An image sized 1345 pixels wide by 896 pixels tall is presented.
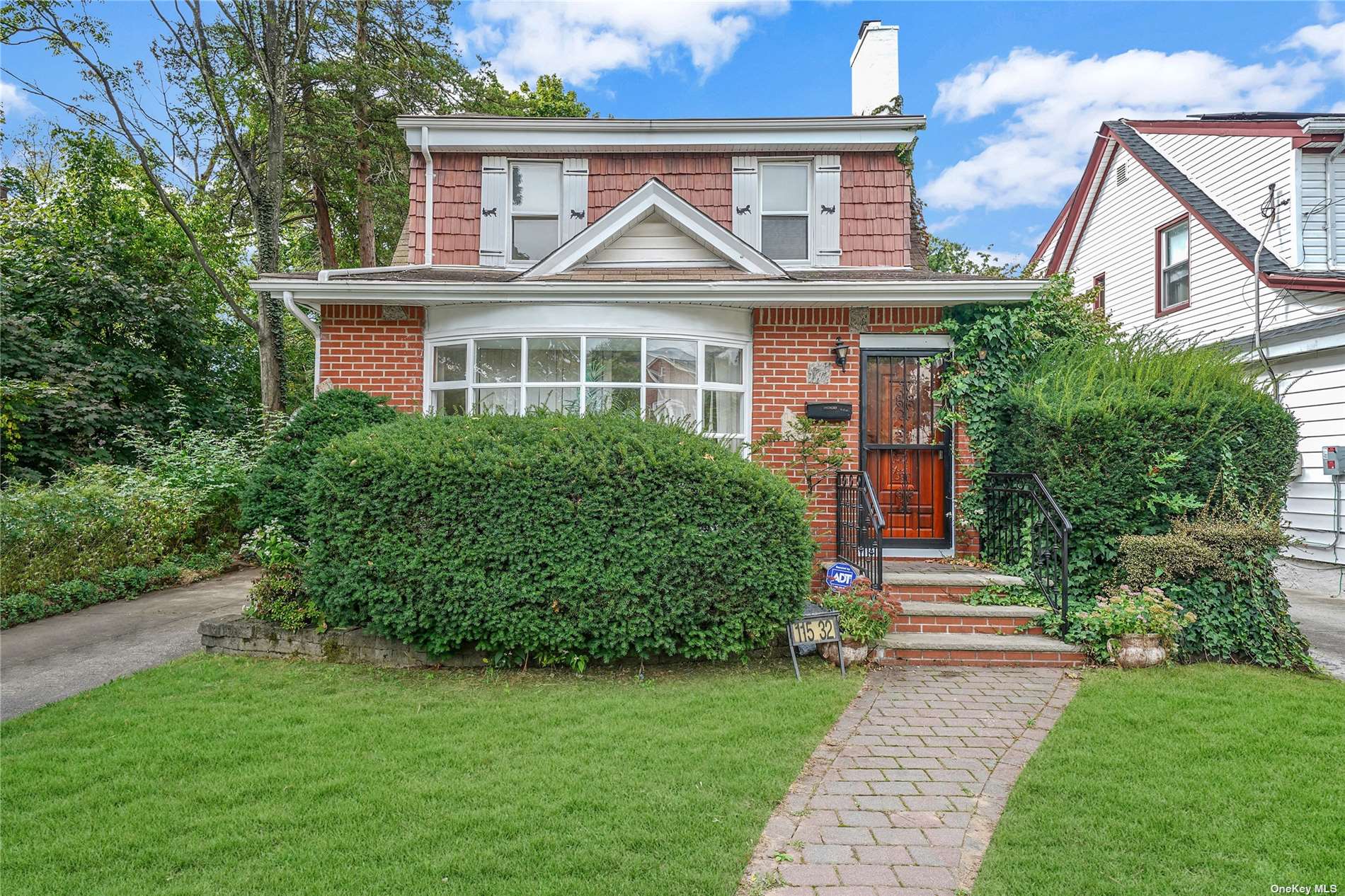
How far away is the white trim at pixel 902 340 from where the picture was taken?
7863 mm

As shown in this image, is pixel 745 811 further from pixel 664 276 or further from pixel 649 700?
pixel 664 276

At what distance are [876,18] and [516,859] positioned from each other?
12054mm

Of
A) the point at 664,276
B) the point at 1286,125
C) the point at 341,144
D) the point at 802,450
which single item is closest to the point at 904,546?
the point at 802,450

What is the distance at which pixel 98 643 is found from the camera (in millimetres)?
6332

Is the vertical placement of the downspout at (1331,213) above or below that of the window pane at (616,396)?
above

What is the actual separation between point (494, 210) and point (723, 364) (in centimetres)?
435

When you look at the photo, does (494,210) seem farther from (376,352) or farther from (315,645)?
(315,645)

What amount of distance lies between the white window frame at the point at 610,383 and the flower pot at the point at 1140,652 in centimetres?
379

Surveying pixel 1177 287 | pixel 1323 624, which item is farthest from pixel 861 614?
pixel 1177 287

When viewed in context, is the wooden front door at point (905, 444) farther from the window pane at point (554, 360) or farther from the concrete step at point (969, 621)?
the window pane at point (554, 360)

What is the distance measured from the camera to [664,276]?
26.1ft

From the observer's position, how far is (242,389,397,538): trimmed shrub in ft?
21.2

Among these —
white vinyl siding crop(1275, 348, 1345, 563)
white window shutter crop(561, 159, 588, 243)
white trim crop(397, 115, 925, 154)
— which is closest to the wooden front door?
white trim crop(397, 115, 925, 154)

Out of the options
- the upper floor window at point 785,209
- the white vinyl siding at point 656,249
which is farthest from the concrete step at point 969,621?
the upper floor window at point 785,209
